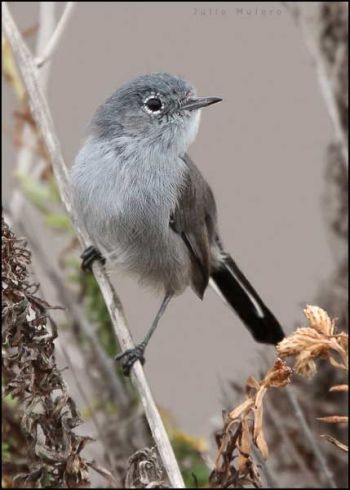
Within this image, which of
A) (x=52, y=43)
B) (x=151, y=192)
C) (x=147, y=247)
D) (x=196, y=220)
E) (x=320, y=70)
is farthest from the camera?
(x=320, y=70)

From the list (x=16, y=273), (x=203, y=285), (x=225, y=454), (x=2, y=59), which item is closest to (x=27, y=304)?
(x=16, y=273)

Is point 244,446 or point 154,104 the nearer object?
point 244,446

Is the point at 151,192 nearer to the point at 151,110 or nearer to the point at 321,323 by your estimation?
the point at 151,110

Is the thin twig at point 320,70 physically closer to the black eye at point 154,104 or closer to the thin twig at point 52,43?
the black eye at point 154,104

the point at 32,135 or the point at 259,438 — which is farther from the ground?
the point at 32,135

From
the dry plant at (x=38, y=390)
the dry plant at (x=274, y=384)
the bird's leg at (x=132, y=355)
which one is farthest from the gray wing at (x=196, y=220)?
the dry plant at (x=274, y=384)

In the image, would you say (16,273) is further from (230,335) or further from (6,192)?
(230,335)

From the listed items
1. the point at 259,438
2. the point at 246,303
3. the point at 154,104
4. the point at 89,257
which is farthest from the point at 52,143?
the point at 259,438

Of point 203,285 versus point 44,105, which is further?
point 203,285

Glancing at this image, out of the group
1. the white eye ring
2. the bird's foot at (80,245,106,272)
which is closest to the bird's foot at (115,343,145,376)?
the bird's foot at (80,245,106,272)
